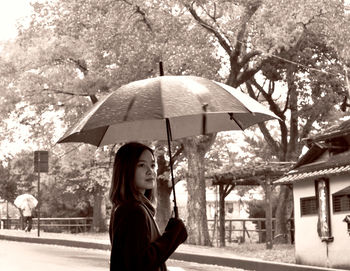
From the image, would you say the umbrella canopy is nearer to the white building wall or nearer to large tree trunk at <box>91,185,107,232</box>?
the white building wall

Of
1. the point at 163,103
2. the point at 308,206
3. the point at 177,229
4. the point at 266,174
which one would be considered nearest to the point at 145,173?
the point at 177,229

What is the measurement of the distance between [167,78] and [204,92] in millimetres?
281

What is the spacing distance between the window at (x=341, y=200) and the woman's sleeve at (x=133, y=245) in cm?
1672

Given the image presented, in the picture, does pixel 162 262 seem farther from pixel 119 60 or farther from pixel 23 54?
pixel 23 54

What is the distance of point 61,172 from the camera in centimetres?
4681

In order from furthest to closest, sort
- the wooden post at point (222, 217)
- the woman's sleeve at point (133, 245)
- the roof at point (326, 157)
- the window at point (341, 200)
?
the wooden post at point (222, 217), the roof at point (326, 157), the window at point (341, 200), the woman's sleeve at point (133, 245)

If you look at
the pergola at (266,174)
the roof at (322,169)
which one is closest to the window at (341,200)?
the roof at (322,169)

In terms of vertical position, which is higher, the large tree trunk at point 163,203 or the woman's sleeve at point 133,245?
the large tree trunk at point 163,203

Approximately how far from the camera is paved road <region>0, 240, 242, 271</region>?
17266mm

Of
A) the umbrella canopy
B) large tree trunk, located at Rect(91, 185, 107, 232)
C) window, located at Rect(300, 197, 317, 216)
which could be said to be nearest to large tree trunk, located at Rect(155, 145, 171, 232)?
large tree trunk, located at Rect(91, 185, 107, 232)

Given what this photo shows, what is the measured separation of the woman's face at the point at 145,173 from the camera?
4.12m

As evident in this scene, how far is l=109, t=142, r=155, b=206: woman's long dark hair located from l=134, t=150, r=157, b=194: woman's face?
0.02 meters

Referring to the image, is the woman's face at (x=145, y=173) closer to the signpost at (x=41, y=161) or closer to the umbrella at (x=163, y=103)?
the umbrella at (x=163, y=103)

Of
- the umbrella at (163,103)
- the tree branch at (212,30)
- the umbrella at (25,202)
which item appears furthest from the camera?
the umbrella at (25,202)
